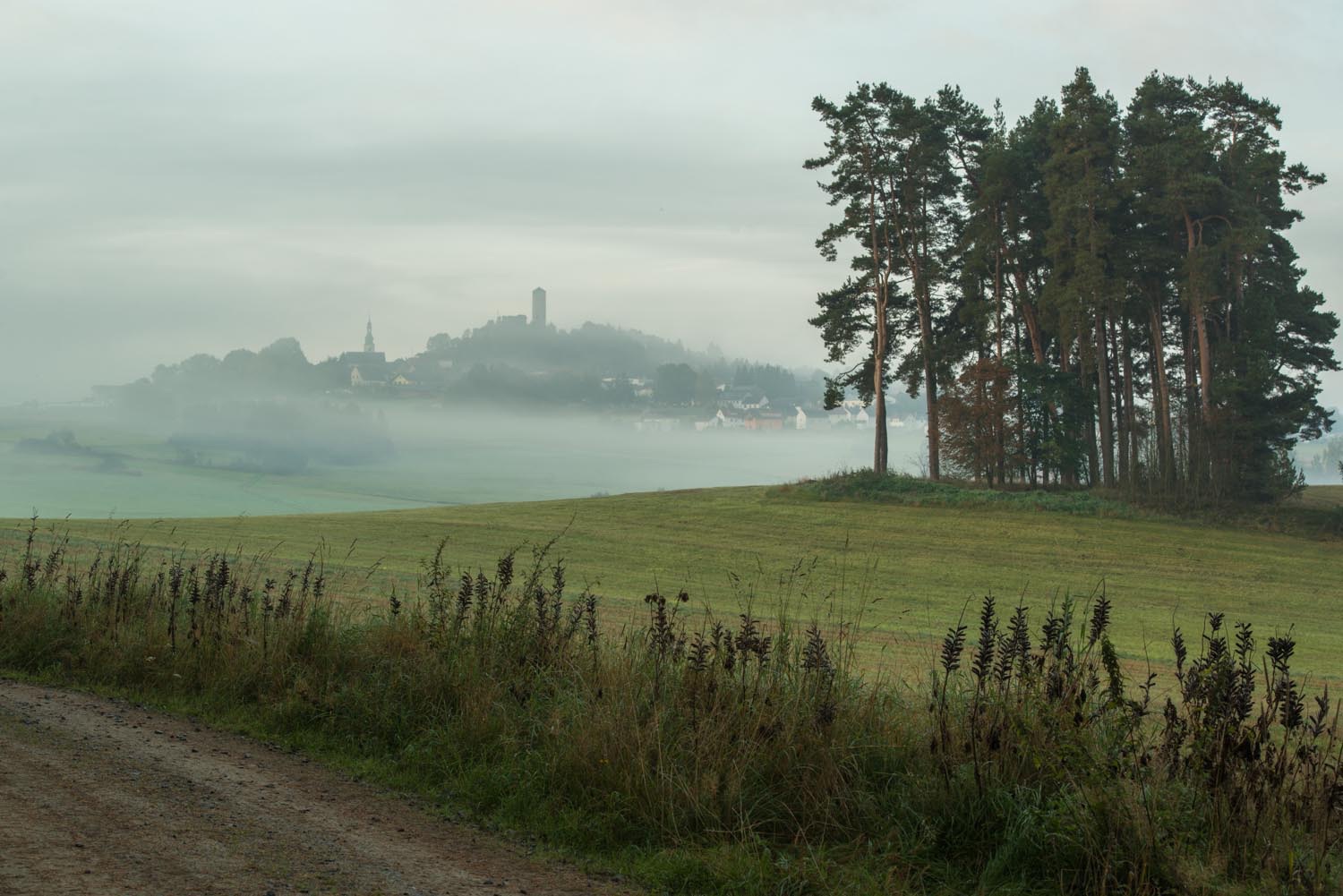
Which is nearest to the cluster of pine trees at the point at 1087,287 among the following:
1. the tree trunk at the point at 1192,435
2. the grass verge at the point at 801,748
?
the tree trunk at the point at 1192,435

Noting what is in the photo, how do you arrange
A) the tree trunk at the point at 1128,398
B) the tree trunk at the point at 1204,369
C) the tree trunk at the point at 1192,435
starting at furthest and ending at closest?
the tree trunk at the point at 1128,398
the tree trunk at the point at 1204,369
the tree trunk at the point at 1192,435

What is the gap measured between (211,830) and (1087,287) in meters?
42.5

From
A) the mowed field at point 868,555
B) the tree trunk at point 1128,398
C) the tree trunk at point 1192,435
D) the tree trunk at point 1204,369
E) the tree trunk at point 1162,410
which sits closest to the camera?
the mowed field at point 868,555

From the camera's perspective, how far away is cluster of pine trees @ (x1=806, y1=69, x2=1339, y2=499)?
41.6m

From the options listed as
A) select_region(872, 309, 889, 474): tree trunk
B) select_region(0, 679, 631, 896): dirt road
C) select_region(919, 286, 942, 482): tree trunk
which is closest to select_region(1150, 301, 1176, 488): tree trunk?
select_region(919, 286, 942, 482): tree trunk

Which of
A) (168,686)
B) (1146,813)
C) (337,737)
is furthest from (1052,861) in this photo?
(168,686)

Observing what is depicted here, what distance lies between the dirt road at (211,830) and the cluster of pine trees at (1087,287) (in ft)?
129

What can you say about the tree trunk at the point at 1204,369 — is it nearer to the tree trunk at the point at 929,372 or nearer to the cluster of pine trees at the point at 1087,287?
the cluster of pine trees at the point at 1087,287

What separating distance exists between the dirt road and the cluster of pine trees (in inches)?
1544

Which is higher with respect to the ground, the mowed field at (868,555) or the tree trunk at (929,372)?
the tree trunk at (929,372)

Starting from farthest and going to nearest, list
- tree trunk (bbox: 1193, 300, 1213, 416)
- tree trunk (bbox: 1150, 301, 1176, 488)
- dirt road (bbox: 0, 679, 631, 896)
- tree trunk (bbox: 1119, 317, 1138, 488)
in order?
tree trunk (bbox: 1119, 317, 1138, 488) < tree trunk (bbox: 1150, 301, 1176, 488) < tree trunk (bbox: 1193, 300, 1213, 416) < dirt road (bbox: 0, 679, 631, 896)

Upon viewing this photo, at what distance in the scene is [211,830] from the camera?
575cm

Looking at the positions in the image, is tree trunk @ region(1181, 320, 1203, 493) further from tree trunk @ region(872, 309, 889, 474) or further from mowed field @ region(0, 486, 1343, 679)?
tree trunk @ region(872, 309, 889, 474)

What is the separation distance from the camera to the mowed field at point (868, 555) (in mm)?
21391
